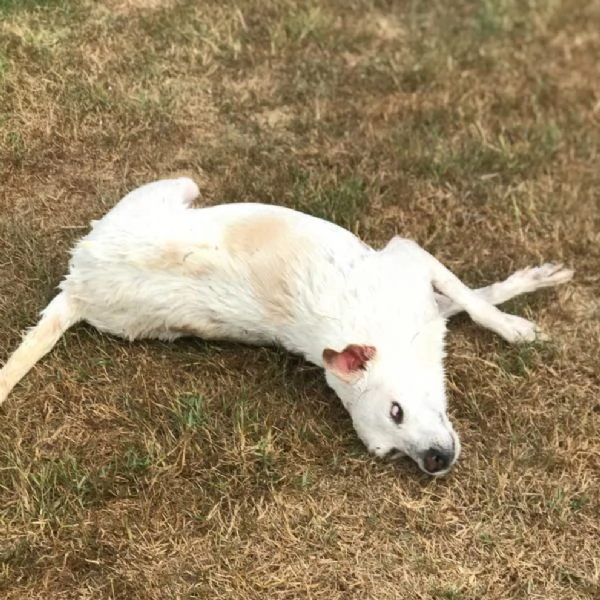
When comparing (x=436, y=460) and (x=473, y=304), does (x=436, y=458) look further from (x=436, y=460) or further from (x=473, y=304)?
(x=473, y=304)

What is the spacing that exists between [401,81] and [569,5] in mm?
2517

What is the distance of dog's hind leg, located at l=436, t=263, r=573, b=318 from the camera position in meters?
4.61

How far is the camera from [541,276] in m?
4.89

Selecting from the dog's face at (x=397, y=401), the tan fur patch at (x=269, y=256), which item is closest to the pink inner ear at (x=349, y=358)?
the dog's face at (x=397, y=401)

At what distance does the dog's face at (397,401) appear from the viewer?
386 centimetres

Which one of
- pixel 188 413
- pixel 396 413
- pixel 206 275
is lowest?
pixel 188 413

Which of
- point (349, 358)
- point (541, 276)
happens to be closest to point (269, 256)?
point (349, 358)

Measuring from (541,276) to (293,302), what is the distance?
65.8 inches

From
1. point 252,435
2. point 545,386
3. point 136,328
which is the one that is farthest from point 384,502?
point 136,328

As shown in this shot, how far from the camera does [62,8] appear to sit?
6.23m

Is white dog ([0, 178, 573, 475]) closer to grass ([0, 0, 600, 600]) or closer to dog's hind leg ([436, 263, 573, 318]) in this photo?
dog's hind leg ([436, 263, 573, 318])

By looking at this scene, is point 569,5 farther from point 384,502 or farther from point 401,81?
point 384,502

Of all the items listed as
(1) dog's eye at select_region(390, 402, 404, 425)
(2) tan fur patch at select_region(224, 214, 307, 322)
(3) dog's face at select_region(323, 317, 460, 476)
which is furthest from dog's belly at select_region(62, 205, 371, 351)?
(1) dog's eye at select_region(390, 402, 404, 425)

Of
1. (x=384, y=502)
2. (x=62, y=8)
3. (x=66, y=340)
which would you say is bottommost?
(x=384, y=502)
